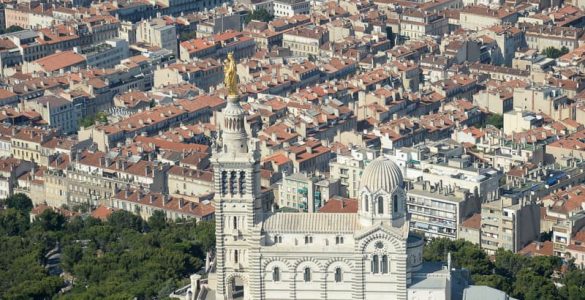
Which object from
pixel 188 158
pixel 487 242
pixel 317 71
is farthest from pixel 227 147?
pixel 317 71

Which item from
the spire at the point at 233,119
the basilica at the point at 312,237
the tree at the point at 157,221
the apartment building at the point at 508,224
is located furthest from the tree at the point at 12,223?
the apartment building at the point at 508,224

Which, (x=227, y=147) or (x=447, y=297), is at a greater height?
(x=227, y=147)

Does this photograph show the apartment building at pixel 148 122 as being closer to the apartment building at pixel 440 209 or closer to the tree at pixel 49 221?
the tree at pixel 49 221

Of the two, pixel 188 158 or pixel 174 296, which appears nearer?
pixel 174 296

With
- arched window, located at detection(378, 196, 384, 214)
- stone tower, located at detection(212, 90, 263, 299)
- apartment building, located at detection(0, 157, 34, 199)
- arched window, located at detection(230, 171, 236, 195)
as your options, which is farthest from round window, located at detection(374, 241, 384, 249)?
apartment building, located at detection(0, 157, 34, 199)

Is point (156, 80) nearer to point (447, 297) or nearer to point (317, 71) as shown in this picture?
point (317, 71)

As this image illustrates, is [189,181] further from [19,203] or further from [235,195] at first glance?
[235,195]

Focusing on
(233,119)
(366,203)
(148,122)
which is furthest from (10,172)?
(366,203)
